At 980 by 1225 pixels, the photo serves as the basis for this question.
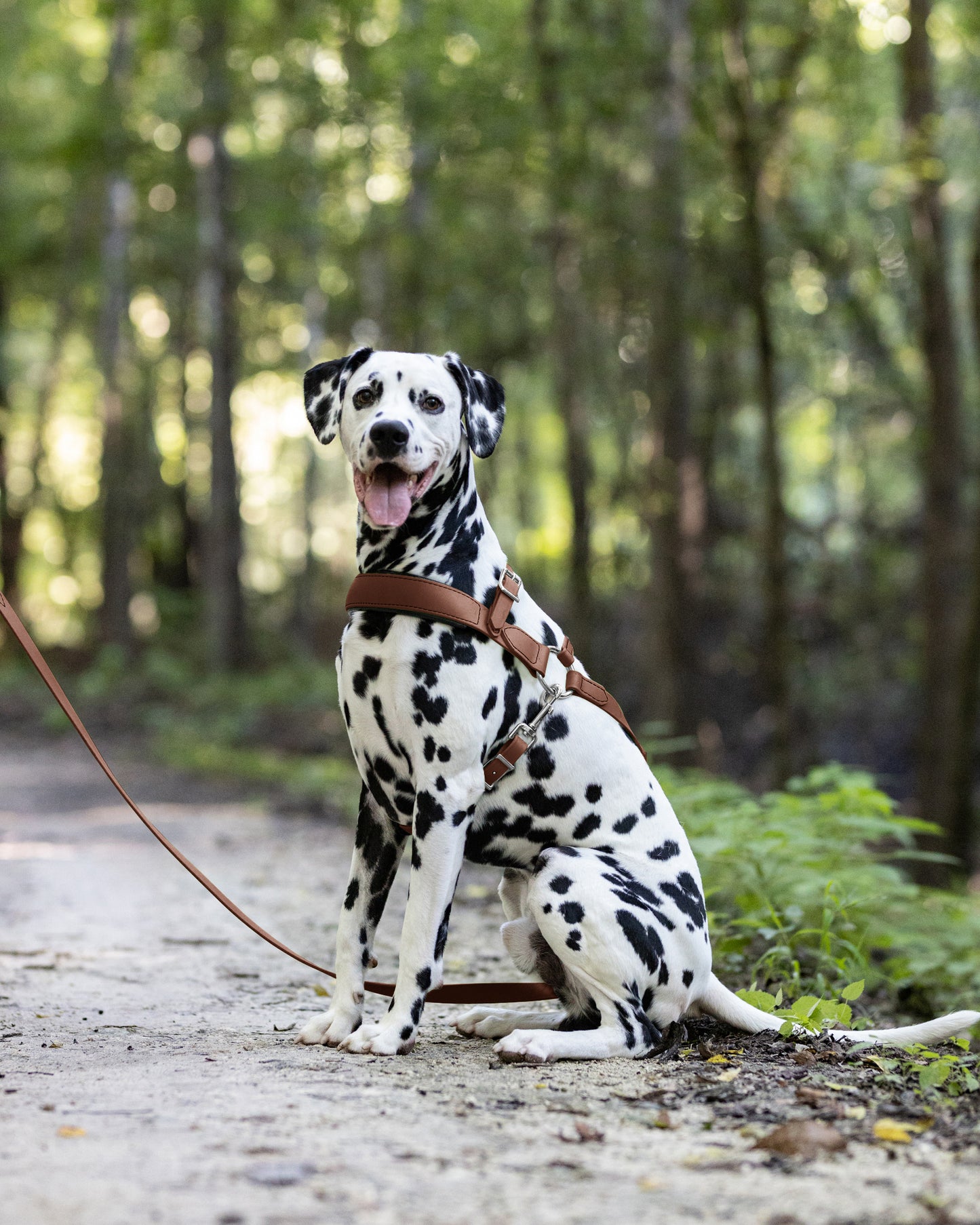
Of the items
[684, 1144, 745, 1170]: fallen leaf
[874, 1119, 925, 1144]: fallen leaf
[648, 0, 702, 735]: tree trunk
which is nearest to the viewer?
[684, 1144, 745, 1170]: fallen leaf

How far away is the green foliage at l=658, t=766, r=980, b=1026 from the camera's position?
5645 millimetres

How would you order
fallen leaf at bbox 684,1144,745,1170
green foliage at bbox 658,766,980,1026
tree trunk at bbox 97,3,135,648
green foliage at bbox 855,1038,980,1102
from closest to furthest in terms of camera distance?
fallen leaf at bbox 684,1144,745,1170 → green foliage at bbox 855,1038,980,1102 → green foliage at bbox 658,766,980,1026 → tree trunk at bbox 97,3,135,648

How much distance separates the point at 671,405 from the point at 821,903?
8.86m

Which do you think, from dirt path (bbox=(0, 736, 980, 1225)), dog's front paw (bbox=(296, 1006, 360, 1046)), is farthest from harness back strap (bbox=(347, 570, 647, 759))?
dirt path (bbox=(0, 736, 980, 1225))

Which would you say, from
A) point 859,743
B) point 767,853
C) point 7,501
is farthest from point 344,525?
point 767,853

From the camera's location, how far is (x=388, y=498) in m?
4.04

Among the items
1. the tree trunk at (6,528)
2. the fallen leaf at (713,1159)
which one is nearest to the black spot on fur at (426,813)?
the fallen leaf at (713,1159)

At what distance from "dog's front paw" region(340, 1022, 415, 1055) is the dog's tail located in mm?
1063

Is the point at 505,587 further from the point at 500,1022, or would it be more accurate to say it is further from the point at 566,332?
the point at 566,332

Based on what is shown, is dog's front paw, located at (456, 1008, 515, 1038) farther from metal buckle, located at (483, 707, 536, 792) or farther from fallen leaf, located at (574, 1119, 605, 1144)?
fallen leaf, located at (574, 1119, 605, 1144)

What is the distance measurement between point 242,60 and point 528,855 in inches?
689

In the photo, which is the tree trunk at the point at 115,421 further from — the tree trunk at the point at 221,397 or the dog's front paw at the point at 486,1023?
the dog's front paw at the point at 486,1023

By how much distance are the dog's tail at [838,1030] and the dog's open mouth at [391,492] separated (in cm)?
197

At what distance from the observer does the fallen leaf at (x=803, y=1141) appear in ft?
10.4
